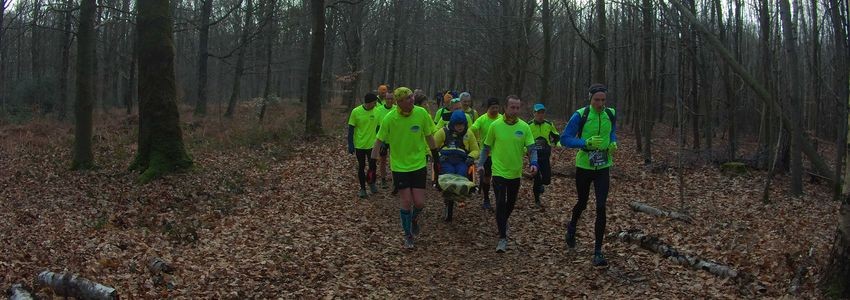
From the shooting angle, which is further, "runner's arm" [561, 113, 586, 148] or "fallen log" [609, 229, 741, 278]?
"runner's arm" [561, 113, 586, 148]

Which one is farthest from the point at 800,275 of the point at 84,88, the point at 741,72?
the point at 84,88

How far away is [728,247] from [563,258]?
2.00 metres

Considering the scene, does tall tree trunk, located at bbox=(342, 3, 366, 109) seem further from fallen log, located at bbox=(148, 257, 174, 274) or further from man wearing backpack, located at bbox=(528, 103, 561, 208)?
fallen log, located at bbox=(148, 257, 174, 274)

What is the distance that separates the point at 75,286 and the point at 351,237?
351 centimetres

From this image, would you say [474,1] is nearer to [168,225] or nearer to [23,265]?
[168,225]

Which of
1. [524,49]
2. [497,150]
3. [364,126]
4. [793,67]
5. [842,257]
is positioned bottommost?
Result: [842,257]

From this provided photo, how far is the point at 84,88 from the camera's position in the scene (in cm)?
1362

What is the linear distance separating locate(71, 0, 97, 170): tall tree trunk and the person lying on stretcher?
9.21 m

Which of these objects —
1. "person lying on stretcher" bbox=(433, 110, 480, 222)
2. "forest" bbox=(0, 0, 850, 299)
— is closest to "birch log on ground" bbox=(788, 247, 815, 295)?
"forest" bbox=(0, 0, 850, 299)

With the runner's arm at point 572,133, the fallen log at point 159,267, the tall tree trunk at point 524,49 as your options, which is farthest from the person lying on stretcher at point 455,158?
the tall tree trunk at point 524,49

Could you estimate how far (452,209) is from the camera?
369 inches

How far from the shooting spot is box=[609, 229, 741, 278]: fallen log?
21.2ft

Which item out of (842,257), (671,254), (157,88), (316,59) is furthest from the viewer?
(316,59)

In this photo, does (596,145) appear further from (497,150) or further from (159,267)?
(159,267)
